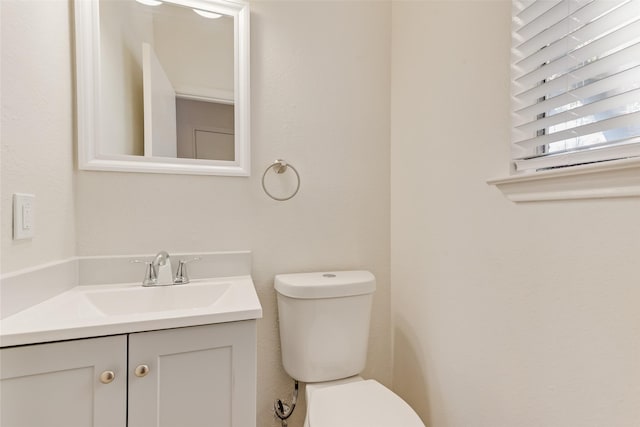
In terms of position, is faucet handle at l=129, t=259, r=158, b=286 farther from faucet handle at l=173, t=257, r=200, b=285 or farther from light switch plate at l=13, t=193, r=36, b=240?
light switch plate at l=13, t=193, r=36, b=240

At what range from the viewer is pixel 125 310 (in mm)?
998

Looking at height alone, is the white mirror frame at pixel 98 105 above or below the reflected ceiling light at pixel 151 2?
below

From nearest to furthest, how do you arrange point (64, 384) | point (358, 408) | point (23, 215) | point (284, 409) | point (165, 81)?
point (64, 384) < point (23, 215) < point (358, 408) < point (165, 81) < point (284, 409)

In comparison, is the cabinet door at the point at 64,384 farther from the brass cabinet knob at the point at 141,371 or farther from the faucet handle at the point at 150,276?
the faucet handle at the point at 150,276

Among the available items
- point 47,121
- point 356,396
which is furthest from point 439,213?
point 47,121

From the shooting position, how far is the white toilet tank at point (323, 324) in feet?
3.82

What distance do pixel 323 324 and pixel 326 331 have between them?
0.11 ft

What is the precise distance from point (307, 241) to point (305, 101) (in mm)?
631

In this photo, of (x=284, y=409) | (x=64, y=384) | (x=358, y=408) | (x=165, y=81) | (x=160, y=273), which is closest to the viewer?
(x=64, y=384)

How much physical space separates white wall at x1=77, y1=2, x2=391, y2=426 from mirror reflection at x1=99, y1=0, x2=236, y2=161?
0.38 feet

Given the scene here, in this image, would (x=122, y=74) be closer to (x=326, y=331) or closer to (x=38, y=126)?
(x=38, y=126)

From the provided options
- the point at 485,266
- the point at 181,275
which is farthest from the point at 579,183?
the point at 181,275

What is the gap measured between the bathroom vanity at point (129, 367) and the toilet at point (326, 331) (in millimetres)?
338

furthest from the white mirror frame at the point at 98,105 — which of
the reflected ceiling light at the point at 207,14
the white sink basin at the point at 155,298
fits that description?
the white sink basin at the point at 155,298
